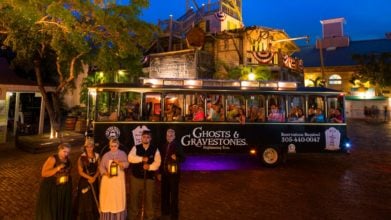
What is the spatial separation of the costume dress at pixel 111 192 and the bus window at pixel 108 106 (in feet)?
16.0

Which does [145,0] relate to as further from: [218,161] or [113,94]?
[218,161]

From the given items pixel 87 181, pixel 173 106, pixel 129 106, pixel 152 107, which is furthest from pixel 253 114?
pixel 87 181

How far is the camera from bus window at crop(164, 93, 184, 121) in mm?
9609

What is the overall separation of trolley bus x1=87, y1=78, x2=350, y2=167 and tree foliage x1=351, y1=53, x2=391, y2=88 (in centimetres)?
2636

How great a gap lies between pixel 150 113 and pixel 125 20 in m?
4.95

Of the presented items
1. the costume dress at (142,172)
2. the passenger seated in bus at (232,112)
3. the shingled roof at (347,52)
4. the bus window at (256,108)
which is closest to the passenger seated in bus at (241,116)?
the passenger seated in bus at (232,112)

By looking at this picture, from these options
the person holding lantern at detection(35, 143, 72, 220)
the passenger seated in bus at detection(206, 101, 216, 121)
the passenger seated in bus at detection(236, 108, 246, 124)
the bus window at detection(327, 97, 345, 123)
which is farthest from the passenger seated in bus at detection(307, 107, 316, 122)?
the person holding lantern at detection(35, 143, 72, 220)

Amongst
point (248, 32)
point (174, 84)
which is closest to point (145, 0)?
point (174, 84)

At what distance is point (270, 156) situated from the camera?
10.1m

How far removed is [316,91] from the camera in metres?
9.92

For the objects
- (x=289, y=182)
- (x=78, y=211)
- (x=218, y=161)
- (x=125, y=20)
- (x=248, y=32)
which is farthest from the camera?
(x=248, y=32)

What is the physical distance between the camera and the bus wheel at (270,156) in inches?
393

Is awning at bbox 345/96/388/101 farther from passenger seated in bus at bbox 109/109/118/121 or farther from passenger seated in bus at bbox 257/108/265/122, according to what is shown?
passenger seated in bus at bbox 109/109/118/121

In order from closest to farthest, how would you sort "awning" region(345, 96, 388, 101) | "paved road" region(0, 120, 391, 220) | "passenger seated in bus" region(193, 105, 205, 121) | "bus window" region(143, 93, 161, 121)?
1. "paved road" region(0, 120, 391, 220)
2. "bus window" region(143, 93, 161, 121)
3. "passenger seated in bus" region(193, 105, 205, 121)
4. "awning" region(345, 96, 388, 101)
